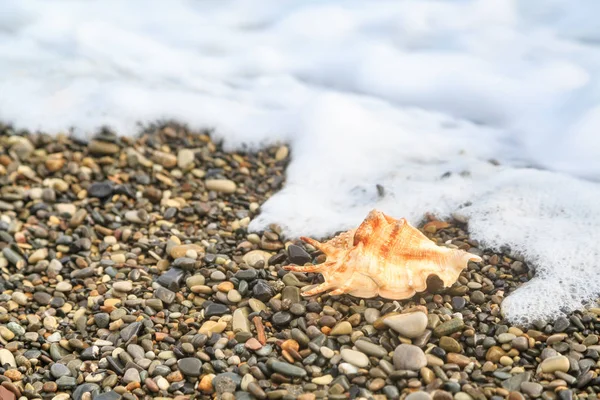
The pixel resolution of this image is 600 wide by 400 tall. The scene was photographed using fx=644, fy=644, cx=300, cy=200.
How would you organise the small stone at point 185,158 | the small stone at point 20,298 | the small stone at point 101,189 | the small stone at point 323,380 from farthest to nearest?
the small stone at point 185,158 → the small stone at point 101,189 → the small stone at point 20,298 → the small stone at point 323,380

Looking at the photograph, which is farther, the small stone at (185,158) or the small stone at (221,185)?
the small stone at (185,158)

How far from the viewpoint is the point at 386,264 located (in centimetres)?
310

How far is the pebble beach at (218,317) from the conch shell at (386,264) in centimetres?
8

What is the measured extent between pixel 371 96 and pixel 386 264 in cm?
287

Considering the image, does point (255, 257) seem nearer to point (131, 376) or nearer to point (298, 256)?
point (298, 256)

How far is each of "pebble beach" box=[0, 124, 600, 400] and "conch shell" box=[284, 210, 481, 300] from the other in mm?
77

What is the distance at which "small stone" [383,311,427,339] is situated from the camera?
287 cm

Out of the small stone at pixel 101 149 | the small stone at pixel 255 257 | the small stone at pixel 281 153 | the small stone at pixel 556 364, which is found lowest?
the small stone at pixel 255 257

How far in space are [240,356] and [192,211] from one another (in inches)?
55.8

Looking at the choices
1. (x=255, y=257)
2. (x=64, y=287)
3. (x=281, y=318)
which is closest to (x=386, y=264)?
(x=281, y=318)

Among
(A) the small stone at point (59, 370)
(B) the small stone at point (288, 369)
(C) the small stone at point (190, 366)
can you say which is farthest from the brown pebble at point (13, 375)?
(B) the small stone at point (288, 369)

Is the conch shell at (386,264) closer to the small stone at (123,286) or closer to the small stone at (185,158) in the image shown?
the small stone at (123,286)

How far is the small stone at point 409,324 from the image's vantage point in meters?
2.87

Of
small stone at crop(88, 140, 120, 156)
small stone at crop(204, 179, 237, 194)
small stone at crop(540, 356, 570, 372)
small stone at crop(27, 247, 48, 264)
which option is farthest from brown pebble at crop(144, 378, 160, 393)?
small stone at crop(88, 140, 120, 156)
